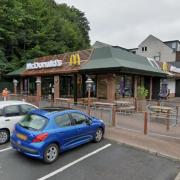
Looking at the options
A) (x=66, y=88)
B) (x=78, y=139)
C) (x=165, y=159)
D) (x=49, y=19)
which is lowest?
(x=165, y=159)

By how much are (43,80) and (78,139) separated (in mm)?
15756

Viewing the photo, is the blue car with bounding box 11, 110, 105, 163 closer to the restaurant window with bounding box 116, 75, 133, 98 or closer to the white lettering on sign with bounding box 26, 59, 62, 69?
the restaurant window with bounding box 116, 75, 133, 98

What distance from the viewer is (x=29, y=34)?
30281mm

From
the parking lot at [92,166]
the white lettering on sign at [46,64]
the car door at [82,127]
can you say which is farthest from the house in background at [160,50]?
the parking lot at [92,166]

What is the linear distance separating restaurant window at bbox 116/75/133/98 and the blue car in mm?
9129

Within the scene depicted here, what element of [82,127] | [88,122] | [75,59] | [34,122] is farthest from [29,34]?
[34,122]

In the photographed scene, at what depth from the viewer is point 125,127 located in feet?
33.3

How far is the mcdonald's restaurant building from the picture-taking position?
51.5ft

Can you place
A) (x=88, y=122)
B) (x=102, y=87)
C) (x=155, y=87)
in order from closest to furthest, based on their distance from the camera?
1. (x=88, y=122)
2. (x=102, y=87)
3. (x=155, y=87)

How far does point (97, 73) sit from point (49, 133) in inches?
431

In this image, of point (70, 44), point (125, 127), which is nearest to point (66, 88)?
point (125, 127)

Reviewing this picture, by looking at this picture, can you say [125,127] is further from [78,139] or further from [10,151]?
[10,151]

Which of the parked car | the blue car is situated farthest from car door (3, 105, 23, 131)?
the blue car

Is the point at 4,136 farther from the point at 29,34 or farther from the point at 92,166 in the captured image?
the point at 29,34
